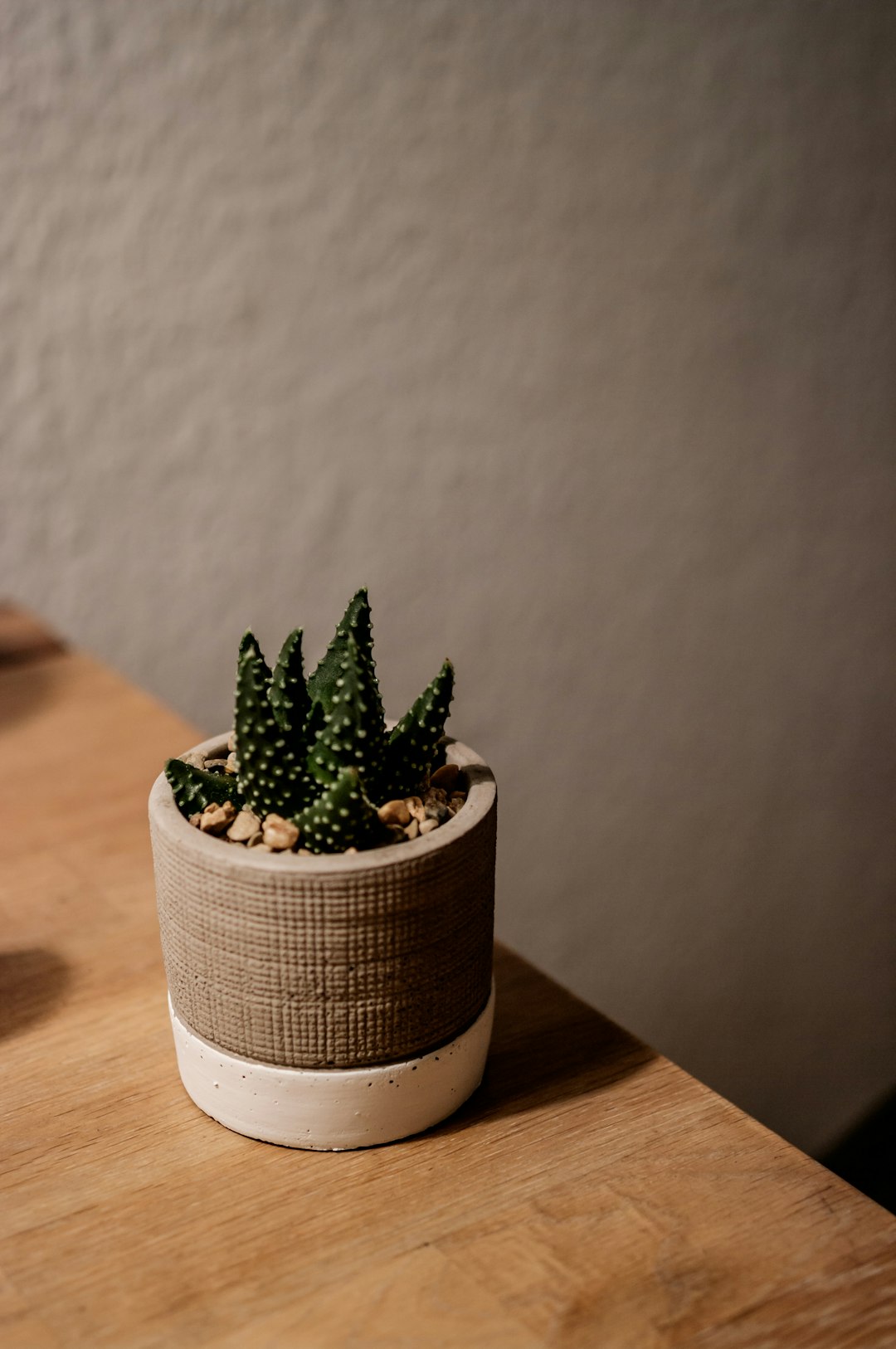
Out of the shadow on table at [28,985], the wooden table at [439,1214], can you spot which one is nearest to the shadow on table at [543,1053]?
the wooden table at [439,1214]

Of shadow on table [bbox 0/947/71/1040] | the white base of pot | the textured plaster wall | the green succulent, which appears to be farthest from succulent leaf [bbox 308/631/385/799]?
the textured plaster wall

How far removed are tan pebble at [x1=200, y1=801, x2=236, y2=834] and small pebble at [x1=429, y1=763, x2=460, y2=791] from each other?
4.1 inches

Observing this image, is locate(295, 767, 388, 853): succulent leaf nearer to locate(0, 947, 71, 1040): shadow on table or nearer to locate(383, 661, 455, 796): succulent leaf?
locate(383, 661, 455, 796): succulent leaf

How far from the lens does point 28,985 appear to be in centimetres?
67

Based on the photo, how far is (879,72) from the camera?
1.74 meters

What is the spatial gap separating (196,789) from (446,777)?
0.13 m

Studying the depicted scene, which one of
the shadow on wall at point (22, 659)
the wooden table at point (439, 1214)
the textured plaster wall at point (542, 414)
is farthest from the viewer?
the textured plaster wall at point (542, 414)

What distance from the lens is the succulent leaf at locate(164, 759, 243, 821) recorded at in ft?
1.79

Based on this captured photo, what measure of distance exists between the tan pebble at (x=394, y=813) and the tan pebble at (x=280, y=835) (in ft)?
0.14

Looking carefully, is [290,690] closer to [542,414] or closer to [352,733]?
[352,733]

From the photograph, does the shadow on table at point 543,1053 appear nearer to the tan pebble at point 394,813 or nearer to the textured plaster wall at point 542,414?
the tan pebble at point 394,813

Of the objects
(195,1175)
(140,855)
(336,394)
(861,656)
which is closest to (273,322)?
(336,394)

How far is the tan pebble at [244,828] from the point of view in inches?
20.7

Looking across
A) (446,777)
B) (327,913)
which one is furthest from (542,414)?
(327,913)
